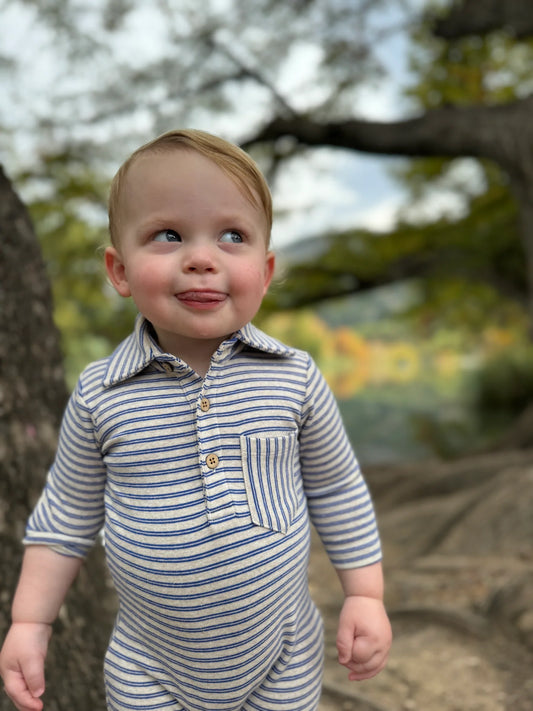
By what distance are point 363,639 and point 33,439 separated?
3.36 feet

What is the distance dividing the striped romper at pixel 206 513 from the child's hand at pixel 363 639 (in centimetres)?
8

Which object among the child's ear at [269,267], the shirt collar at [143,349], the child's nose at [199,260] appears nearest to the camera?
the child's nose at [199,260]

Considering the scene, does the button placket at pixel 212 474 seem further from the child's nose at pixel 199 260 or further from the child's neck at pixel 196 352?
the child's nose at pixel 199 260

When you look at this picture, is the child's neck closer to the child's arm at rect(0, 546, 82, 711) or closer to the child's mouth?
the child's mouth

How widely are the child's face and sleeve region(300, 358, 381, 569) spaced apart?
0.26 meters

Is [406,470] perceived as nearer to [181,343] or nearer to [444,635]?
[444,635]

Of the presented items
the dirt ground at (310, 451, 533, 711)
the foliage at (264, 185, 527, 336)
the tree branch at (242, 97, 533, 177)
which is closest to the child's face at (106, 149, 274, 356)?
the dirt ground at (310, 451, 533, 711)

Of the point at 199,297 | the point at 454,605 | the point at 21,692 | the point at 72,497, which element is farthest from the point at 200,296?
the point at 454,605

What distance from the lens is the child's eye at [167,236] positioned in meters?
1.24

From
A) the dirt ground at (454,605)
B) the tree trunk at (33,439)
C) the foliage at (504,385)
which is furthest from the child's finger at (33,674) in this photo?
the foliage at (504,385)

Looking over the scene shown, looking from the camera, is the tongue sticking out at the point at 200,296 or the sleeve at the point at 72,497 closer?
the tongue sticking out at the point at 200,296

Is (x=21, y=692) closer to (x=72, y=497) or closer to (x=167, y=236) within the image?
(x=72, y=497)

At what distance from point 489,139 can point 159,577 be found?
5808mm

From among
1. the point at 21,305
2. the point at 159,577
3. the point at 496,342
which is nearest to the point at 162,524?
the point at 159,577
